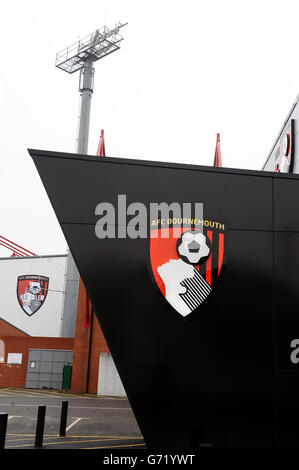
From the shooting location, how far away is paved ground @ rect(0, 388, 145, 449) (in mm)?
8523

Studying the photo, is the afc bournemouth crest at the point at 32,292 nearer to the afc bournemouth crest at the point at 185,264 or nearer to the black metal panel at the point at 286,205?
the afc bournemouth crest at the point at 185,264

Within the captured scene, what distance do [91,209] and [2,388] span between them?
58.3ft

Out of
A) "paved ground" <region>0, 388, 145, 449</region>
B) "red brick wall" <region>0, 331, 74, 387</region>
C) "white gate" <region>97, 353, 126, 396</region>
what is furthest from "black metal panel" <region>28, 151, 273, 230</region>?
"red brick wall" <region>0, 331, 74, 387</region>

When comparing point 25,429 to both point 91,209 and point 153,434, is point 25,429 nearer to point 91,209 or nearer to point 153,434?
point 153,434

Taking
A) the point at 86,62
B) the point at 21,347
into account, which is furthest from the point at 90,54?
the point at 21,347

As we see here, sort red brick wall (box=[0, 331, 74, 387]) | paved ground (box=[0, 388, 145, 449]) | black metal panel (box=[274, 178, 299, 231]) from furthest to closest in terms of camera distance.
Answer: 1. red brick wall (box=[0, 331, 74, 387])
2. paved ground (box=[0, 388, 145, 449])
3. black metal panel (box=[274, 178, 299, 231])

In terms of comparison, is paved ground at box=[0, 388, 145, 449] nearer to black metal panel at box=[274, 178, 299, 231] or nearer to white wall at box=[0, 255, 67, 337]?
black metal panel at box=[274, 178, 299, 231]

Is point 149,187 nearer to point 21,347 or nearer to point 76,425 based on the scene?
point 76,425

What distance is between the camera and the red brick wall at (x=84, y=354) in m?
20.3

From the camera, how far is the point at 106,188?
253 inches

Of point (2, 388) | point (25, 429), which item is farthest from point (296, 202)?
point (2, 388)

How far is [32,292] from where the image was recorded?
31.1m

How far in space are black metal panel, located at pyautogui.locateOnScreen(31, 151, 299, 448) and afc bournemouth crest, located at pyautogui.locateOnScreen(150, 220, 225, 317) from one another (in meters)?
0.11
